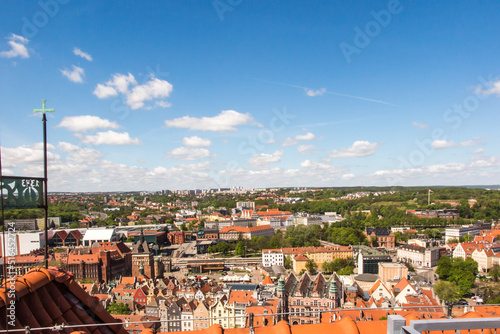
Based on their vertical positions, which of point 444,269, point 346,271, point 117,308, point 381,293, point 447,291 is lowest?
point 346,271

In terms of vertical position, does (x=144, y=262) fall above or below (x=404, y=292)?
above

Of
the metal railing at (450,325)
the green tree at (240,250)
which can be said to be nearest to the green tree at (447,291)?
the green tree at (240,250)

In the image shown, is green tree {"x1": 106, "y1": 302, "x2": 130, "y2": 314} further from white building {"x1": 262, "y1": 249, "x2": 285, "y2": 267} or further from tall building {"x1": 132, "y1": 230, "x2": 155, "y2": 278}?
white building {"x1": 262, "y1": 249, "x2": 285, "y2": 267}

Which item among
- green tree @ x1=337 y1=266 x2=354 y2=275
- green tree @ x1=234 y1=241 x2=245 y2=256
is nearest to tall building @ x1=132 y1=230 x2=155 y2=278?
green tree @ x1=234 y1=241 x2=245 y2=256

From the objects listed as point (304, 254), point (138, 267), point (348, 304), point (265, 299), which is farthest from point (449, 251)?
point (138, 267)

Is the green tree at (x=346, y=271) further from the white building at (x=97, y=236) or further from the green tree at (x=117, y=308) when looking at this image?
the white building at (x=97, y=236)

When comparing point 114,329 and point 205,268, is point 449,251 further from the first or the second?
point 114,329

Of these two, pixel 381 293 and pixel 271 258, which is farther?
pixel 271 258

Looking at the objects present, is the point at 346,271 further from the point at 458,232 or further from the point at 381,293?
the point at 458,232

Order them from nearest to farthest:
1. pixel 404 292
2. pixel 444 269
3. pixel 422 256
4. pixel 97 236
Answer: pixel 404 292
pixel 444 269
pixel 422 256
pixel 97 236

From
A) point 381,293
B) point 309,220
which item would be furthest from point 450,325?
point 309,220

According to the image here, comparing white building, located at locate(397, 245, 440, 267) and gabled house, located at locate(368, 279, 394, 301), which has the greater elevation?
gabled house, located at locate(368, 279, 394, 301)
